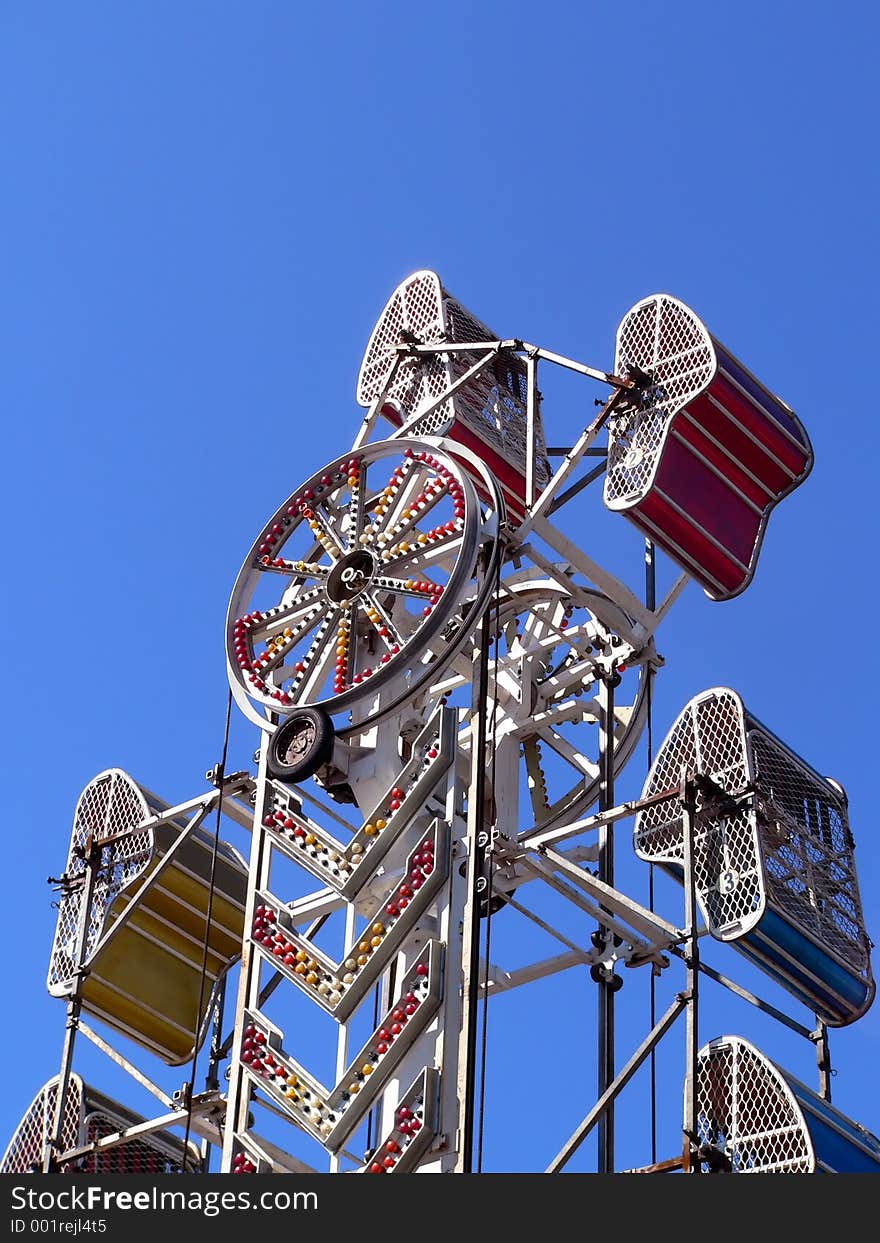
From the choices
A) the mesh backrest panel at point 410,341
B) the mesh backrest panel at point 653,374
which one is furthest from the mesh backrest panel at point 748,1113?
the mesh backrest panel at point 410,341

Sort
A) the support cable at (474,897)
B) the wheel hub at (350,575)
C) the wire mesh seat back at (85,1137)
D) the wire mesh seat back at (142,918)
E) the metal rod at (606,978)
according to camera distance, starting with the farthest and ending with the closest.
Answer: the wire mesh seat back at (142,918) < the wire mesh seat back at (85,1137) < the wheel hub at (350,575) < the metal rod at (606,978) < the support cable at (474,897)

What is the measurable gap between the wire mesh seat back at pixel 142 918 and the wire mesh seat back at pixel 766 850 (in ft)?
22.8

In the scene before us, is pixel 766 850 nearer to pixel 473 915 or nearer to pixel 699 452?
pixel 473 915

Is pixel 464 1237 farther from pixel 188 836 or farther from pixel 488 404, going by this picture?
pixel 488 404

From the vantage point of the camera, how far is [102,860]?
121 ft

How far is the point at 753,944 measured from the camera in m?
31.7

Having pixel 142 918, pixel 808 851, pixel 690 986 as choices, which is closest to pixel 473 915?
pixel 690 986

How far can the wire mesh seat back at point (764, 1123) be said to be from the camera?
1180 inches

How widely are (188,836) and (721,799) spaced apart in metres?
7.82

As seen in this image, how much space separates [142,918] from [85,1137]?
3056 mm

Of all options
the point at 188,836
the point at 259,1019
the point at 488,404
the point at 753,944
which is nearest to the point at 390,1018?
the point at 259,1019

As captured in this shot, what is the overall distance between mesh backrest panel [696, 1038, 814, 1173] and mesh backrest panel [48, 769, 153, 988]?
9.36 meters

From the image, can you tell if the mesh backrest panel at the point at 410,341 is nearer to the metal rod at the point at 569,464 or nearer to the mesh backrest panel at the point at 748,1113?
the metal rod at the point at 569,464

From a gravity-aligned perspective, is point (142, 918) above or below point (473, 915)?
above
